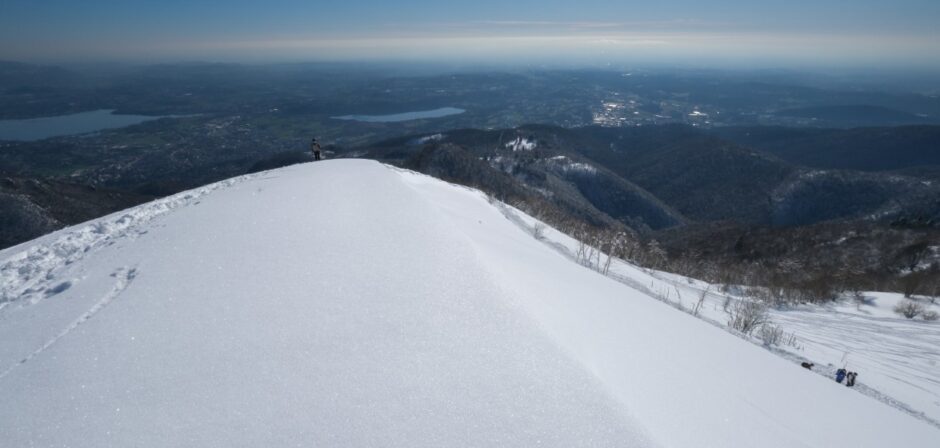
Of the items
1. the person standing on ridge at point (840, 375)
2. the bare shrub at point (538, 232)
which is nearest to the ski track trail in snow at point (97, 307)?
the bare shrub at point (538, 232)

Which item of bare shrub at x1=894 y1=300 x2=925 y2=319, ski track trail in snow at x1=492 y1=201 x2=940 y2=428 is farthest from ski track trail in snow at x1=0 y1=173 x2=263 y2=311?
bare shrub at x1=894 y1=300 x2=925 y2=319

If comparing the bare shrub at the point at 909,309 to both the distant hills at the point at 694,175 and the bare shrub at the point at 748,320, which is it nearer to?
the bare shrub at the point at 748,320

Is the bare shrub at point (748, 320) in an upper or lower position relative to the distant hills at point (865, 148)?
upper

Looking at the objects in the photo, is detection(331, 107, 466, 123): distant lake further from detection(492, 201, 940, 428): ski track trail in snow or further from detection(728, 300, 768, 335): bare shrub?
detection(728, 300, 768, 335): bare shrub

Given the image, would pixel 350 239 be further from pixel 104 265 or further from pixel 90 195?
pixel 90 195

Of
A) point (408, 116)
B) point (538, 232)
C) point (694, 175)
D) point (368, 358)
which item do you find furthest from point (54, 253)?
point (408, 116)

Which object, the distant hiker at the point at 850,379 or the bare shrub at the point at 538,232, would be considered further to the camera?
the bare shrub at the point at 538,232

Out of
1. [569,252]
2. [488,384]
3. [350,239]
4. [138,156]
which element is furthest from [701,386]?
[138,156]
